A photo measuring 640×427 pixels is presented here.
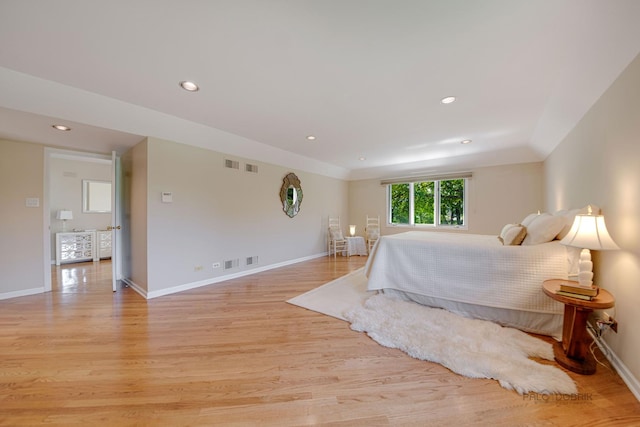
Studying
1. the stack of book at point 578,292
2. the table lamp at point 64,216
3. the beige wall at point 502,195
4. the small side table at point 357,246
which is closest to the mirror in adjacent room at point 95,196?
the table lamp at point 64,216

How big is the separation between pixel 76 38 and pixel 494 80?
328cm

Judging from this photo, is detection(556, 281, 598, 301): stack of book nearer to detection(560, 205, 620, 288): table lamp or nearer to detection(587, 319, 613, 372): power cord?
detection(560, 205, 620, 288): table lamp

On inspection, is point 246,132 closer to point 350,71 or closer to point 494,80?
point 350,71

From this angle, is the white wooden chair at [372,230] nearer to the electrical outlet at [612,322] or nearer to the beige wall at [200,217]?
the beige wall at [200,217]

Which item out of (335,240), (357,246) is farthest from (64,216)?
(357,246)

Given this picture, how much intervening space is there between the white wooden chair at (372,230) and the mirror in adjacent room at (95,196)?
21.4 feet

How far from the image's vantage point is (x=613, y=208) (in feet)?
5.62

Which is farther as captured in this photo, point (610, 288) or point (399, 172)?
point (399, 172)

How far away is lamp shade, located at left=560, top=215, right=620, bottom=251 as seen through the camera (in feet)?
5.03

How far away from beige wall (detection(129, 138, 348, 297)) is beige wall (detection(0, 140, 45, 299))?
3.35ft

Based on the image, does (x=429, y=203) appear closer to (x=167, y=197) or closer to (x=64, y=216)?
(x=167, y=197)

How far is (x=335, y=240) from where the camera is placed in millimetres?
5812

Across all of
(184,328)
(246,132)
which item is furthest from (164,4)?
(184,328)

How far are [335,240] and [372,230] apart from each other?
1164 millimetres
